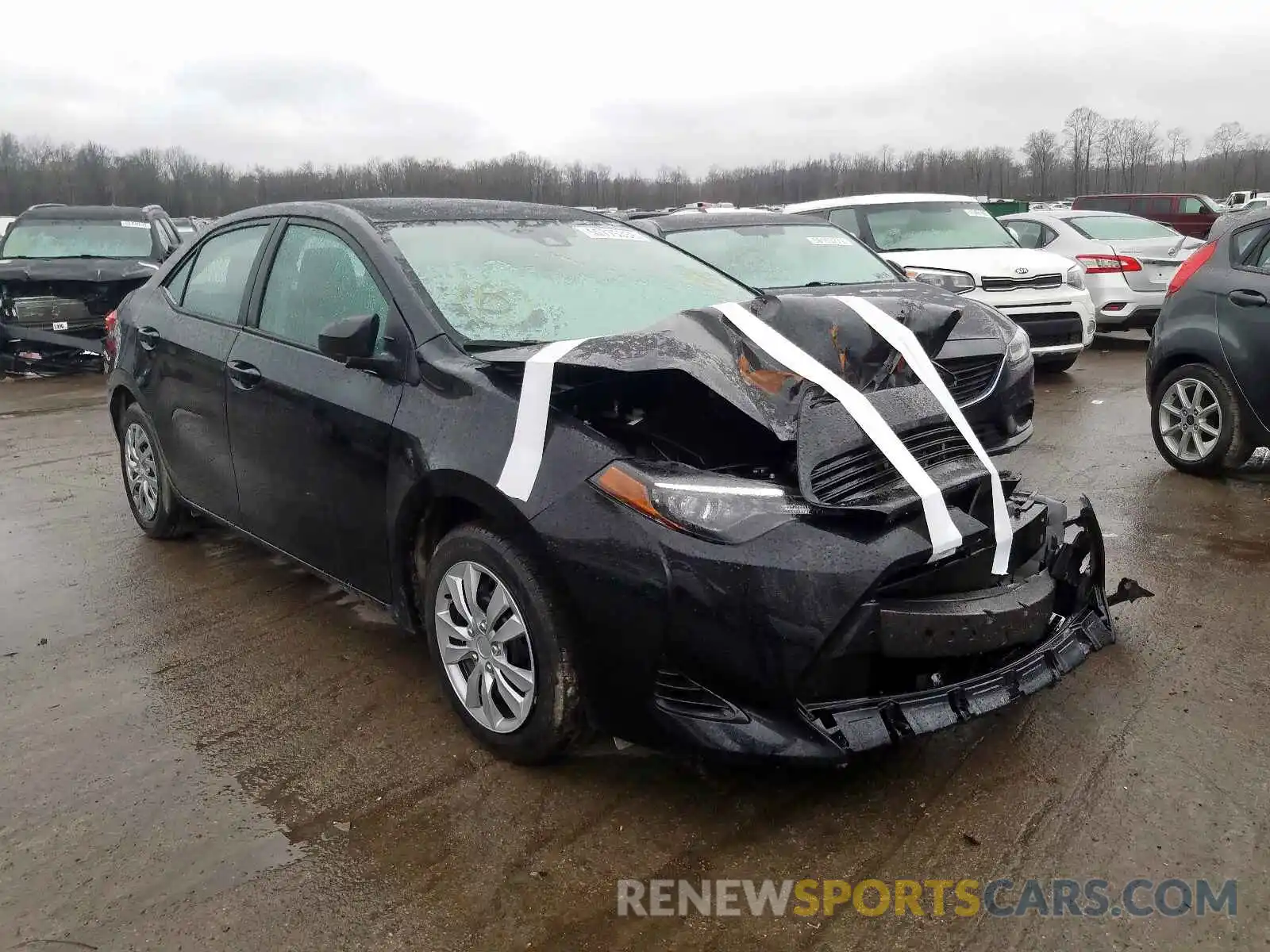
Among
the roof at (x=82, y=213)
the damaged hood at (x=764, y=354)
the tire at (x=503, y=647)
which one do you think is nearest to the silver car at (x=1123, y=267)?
the damaged hood at (x=764, y=354)

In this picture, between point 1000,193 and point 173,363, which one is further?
point 1000,193

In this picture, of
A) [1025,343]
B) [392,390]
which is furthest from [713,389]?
[1025,343]

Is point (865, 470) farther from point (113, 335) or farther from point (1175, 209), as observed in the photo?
point (1175, 209)

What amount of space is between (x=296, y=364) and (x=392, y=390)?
0.66m

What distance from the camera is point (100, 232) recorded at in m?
12.2

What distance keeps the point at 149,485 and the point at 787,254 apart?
14.4 feet

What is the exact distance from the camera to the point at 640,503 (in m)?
2.65

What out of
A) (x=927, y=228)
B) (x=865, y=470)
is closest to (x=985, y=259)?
(x=927, y=228)

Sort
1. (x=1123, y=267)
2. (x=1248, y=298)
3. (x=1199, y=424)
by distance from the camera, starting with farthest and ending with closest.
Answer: (x=1123, y=267)
(x=1199, y=424)
(x=1248, y=298)

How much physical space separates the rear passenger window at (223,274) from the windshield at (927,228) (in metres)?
6.79

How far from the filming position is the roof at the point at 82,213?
40.5ft

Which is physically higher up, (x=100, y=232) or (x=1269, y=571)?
(x=100, y=232)

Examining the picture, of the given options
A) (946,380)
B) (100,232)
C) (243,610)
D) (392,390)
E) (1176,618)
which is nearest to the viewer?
(392,390)

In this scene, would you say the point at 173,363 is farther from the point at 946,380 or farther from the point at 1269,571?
the point at 1269,571
